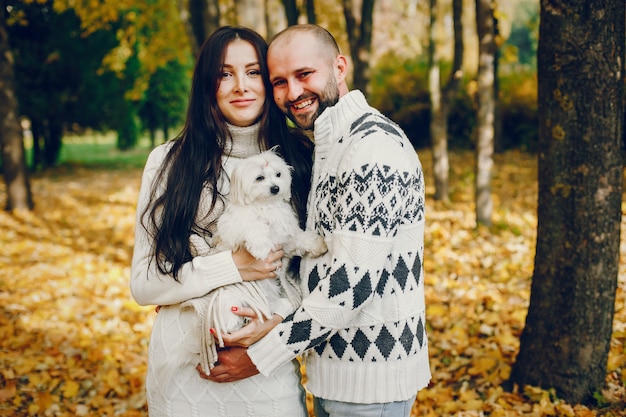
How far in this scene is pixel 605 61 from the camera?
3.05 m

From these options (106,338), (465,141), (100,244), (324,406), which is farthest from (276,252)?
(465,141)

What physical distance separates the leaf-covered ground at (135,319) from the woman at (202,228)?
6.28ft

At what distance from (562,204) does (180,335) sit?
7.89ft

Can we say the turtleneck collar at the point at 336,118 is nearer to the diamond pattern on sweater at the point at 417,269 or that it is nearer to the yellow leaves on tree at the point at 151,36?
the diamond pattern on sweater at the point at 417,269

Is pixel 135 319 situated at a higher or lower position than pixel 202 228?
lower

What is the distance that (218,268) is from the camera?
7.79 ft

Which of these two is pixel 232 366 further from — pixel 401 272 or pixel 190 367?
pixel 401 272

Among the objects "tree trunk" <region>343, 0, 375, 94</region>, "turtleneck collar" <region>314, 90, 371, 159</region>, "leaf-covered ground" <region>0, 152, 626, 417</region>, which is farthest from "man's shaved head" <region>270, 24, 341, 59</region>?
"tree trunk" <region>343, 0, 375, 94</region>

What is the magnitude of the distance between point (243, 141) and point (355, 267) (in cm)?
110

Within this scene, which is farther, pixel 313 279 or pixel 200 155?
pixel 200 155

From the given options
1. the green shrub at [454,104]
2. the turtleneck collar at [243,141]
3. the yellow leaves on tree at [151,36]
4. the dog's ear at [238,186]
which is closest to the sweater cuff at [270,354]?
the dog's ear at [238,186]

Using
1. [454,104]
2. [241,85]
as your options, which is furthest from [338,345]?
[454,104]

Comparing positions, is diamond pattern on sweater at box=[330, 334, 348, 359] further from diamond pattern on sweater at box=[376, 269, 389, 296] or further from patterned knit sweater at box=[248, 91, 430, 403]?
diamond pattern on sweater at box=[376, 269, 389, 296]

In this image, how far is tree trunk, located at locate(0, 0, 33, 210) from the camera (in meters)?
10.3
